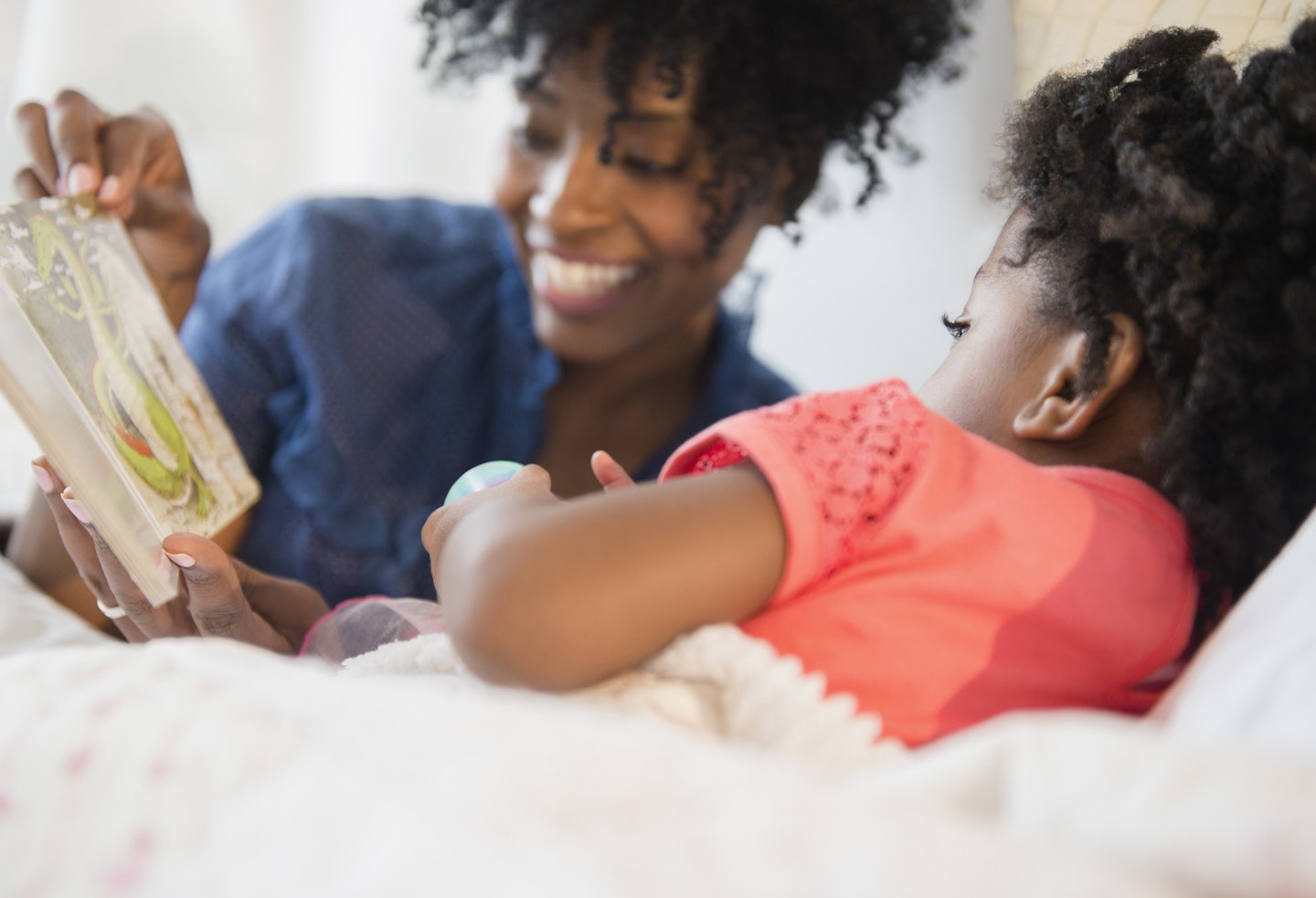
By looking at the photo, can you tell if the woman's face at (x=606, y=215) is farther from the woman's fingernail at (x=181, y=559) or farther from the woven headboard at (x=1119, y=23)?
the woman's fingernail at (x=181, y=559)

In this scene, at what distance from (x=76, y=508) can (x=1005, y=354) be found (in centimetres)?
58

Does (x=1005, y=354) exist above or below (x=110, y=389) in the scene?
above

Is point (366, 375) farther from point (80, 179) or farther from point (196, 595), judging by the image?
point (196, 595)

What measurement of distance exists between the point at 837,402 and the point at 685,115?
0.59m

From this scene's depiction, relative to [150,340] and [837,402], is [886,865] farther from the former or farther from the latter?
[150,340]

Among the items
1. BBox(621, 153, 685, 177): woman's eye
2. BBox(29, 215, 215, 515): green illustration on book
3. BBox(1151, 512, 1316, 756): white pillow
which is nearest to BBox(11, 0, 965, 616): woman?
BBox(621, 153, 685, 177): woman's eye

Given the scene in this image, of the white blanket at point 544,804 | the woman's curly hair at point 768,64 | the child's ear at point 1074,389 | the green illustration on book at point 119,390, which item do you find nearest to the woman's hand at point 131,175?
the green illustration on book at point 119,390

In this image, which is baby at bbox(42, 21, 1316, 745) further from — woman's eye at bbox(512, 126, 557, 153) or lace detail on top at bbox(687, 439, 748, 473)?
woman's eye at bbox(512, 126, 557, 153)

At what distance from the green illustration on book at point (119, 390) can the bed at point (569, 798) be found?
238 mm

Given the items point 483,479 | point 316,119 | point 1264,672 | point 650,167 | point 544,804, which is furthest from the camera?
point 316,119

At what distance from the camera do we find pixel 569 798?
0.37m

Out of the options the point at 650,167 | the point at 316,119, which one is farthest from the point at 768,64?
the point at 316,119

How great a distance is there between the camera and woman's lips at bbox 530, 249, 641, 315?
3.82 ft

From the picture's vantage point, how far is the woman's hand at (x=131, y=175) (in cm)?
92
